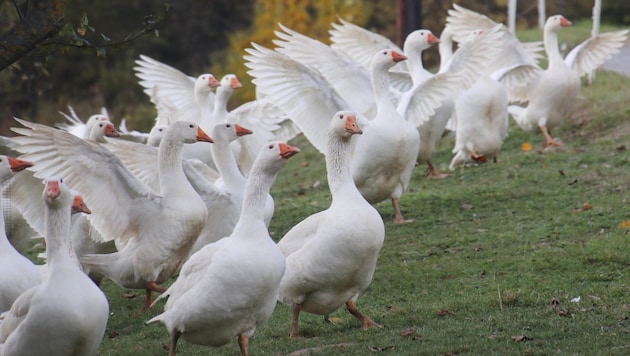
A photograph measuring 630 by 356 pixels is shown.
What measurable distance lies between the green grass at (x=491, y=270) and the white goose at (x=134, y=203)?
20.8 inches

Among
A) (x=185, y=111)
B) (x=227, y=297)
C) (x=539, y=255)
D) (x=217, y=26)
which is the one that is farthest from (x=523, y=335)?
(x=217, y=26)

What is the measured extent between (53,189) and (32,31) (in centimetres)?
106

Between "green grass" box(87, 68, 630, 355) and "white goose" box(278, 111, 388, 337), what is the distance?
1.03ft

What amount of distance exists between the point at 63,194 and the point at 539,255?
4.75 m

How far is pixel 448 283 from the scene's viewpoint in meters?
9.49

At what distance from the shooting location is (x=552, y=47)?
53.5 feet

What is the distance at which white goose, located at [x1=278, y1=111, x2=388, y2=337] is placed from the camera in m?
7.88

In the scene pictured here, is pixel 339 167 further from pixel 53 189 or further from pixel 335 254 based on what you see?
pixel 53 189

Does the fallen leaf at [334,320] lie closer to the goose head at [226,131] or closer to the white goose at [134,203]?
the white goose at [134,203]

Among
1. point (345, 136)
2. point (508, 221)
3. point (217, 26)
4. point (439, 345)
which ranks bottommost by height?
point (217, 26)

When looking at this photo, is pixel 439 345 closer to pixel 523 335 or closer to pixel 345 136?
pixel 523 335

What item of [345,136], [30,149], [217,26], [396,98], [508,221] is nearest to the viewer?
[345,136]

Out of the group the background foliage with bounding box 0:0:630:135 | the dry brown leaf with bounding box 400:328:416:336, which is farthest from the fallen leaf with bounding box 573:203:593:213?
the background foliage with bounding box 0:0:630:135

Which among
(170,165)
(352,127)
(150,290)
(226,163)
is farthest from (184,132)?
(352,127)
